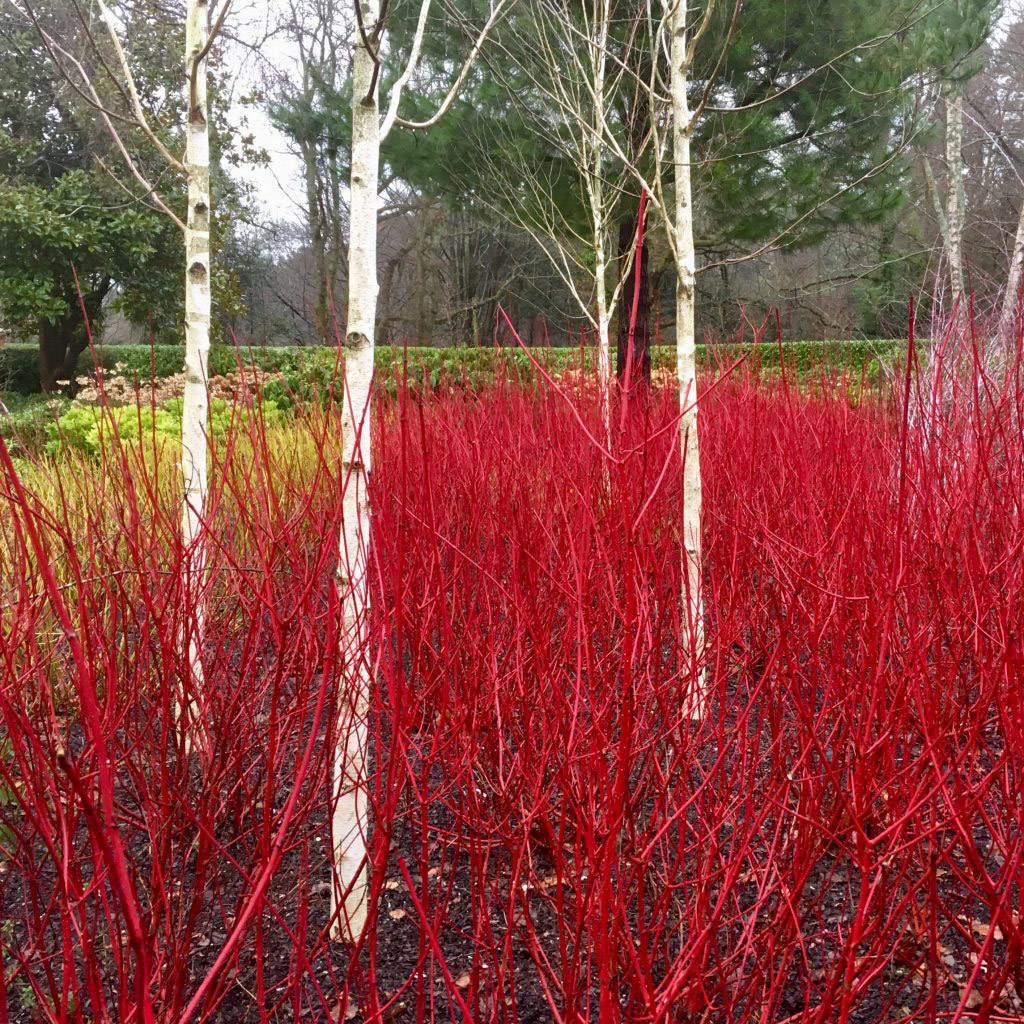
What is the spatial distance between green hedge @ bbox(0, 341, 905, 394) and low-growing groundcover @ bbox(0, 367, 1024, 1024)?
3.04m

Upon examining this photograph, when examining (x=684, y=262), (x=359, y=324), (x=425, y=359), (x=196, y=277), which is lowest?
(x=359, y=324)

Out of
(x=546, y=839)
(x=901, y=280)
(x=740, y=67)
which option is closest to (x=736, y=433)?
(x=546, y=839)

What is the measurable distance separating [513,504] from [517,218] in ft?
17.0

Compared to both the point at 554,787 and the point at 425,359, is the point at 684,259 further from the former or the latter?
the point at 425,359

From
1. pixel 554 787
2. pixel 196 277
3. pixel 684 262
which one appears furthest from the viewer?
pixel 684 262

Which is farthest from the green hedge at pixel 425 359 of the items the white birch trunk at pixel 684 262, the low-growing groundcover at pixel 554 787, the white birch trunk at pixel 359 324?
the white birch trunk at pixel 359 324

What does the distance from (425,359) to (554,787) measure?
226 inches

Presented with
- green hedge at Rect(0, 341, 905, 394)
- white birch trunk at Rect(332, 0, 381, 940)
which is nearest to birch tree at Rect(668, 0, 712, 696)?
white birch trunk at Rect(332, 0, 381, 940)

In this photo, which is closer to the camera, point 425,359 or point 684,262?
point 684,262

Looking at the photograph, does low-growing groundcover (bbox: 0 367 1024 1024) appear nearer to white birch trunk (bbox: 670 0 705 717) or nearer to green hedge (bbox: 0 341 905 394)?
white birch trunk (bbox: 670 0 705 717)

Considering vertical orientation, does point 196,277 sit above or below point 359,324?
above

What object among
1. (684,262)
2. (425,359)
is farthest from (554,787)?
(425,359)

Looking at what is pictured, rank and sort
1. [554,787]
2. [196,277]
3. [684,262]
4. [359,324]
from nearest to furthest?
1. [359,324]
2. [554,787]
3. [196,277]
4. [684,262]

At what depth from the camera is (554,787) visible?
2.18m
